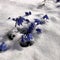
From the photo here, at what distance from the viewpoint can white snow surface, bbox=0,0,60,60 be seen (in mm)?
1812

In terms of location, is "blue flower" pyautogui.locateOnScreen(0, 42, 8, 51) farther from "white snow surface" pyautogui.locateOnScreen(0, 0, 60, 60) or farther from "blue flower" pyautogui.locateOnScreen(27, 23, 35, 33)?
"blue flower" pyautogui.locateOnScreen(27, 23, 35, 33)

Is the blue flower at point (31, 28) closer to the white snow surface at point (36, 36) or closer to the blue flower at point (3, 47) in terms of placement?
the white snow surface at point (36, 36)

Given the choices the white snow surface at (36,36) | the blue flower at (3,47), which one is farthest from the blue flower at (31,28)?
the blue flower at (3,47)

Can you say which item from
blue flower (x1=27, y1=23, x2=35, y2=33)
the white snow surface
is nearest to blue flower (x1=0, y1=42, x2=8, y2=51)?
the white snow surface

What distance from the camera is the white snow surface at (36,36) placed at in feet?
5.95

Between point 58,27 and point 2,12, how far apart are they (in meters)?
0.86

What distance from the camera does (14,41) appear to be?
2002mm

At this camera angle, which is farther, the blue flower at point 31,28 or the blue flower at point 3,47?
the blue flower at point 31,28

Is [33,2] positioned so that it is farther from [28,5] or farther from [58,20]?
[58,20]

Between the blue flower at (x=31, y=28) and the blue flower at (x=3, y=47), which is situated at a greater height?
the blue flower at (x=31, y=28)

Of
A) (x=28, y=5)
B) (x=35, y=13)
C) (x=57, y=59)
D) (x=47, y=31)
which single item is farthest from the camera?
(x=28, y=5)

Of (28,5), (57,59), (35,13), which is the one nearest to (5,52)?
(57,59)

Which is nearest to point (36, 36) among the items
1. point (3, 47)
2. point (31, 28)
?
point (31, 28)

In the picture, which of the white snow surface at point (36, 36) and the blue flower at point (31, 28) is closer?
the white snow surface at point (36, 36)
